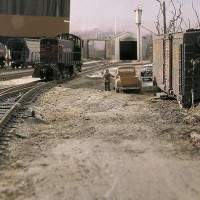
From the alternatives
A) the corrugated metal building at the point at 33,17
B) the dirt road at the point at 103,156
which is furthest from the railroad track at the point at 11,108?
the corrugated metal building at the point at 33,17

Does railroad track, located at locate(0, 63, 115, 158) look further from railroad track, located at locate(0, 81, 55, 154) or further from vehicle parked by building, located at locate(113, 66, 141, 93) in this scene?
vehicle parked by building, located at locate(113, 66, 141, 93)

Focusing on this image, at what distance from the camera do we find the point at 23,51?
172 feet

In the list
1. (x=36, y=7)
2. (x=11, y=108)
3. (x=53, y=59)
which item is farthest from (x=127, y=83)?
(x=36, y=7)

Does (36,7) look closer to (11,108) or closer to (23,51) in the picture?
(23,51)

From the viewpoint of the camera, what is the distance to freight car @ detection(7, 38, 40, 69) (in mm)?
52406

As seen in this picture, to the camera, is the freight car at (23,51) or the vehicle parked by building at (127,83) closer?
the vehicle parked by building at (127,83)

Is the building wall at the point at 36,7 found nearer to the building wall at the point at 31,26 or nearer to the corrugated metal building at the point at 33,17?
the corrugated metal building at the point at 33,17

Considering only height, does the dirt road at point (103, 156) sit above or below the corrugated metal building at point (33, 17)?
below

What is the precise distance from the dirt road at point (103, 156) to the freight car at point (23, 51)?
34.8 meters

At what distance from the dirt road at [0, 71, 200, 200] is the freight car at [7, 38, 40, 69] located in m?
34.8

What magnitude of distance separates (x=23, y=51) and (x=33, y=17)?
1202 inches

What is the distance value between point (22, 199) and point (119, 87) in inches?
711

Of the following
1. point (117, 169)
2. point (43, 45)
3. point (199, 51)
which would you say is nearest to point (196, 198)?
point (117, 169)

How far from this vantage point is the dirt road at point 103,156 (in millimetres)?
8250
